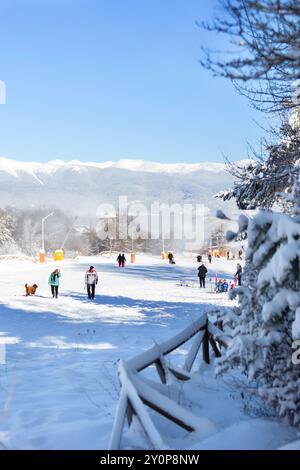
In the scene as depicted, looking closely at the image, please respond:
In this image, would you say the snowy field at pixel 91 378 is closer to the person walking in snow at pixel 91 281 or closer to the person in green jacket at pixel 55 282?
the person walking in snow at pixel 91 281

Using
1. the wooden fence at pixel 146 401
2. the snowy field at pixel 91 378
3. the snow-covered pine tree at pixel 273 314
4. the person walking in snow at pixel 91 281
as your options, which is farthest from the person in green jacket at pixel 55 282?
the snow-covered pine tree at pixel 273 314

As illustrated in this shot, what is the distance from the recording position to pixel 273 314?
418 centimetres

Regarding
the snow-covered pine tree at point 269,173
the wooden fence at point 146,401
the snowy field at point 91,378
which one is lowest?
the snowy field at point 91,378

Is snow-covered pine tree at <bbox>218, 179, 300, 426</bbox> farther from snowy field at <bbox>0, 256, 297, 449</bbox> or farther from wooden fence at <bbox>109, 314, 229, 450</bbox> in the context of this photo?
wooden fence at <bbox>109, 314, 229, 450</bbox>

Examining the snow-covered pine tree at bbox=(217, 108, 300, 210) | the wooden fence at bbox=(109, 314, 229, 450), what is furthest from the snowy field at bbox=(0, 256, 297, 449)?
the snow-covered pine tree at bbox=(217, 108, 300, 210)

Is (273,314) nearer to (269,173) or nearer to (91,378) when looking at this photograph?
(91,378)

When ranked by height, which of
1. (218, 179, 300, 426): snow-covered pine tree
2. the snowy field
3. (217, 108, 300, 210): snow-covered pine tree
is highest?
(217, 108, 300, 210): snow-covered pine tree

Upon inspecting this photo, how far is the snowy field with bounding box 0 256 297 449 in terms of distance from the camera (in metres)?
5.11

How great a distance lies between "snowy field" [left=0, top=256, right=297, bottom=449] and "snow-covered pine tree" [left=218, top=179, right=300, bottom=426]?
49 centimetres

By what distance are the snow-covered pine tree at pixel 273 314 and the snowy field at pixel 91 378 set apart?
486 mm

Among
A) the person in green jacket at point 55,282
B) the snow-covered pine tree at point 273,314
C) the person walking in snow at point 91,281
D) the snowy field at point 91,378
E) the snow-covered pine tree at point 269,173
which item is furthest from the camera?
the person walking in snow at point 91,281

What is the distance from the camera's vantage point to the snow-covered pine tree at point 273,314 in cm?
404
